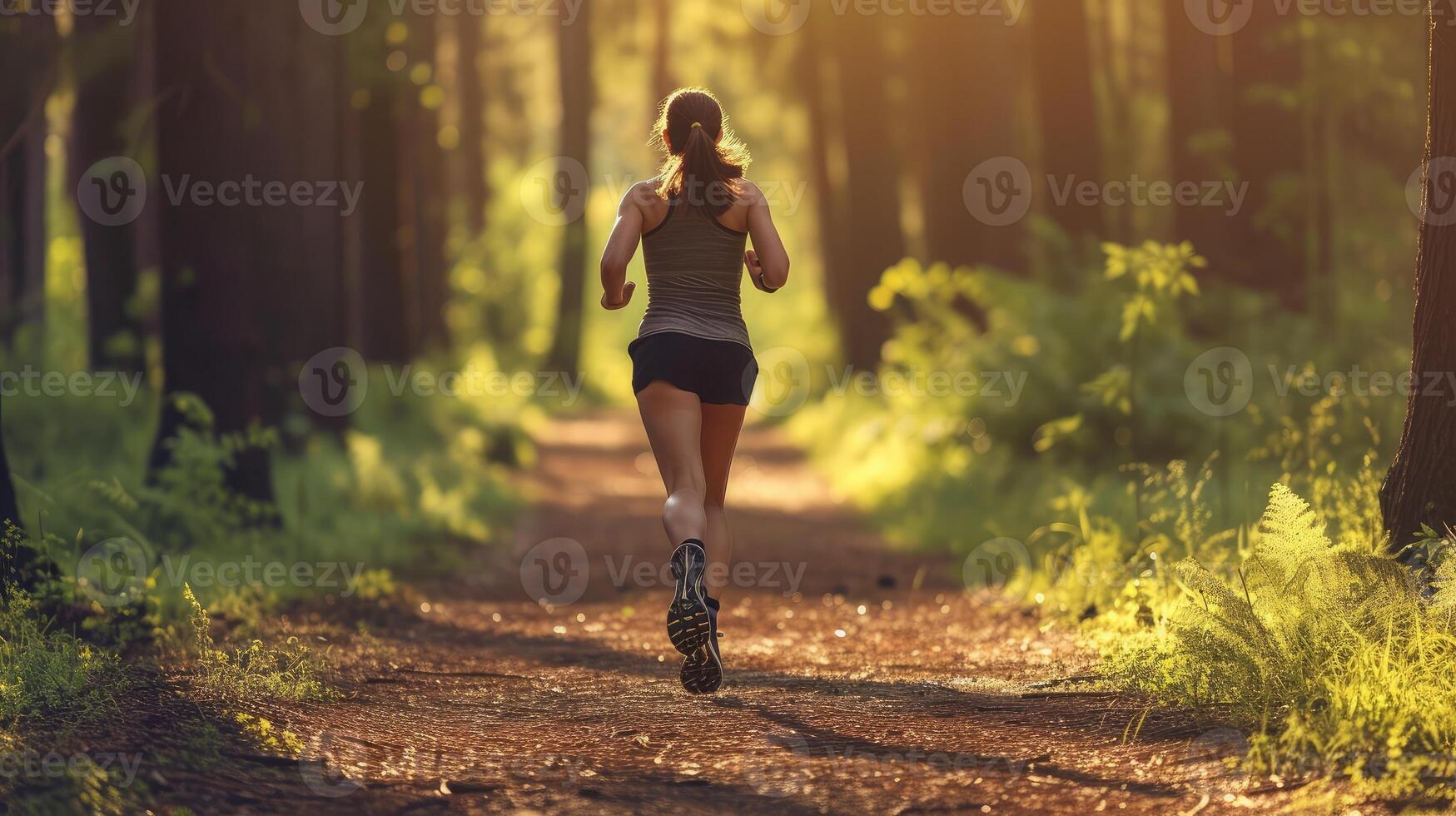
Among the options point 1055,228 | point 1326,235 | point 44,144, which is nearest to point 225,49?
point 44,144

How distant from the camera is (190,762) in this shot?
4.64 meters

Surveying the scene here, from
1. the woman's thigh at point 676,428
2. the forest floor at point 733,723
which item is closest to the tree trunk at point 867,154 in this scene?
the forest floor at point 733,723

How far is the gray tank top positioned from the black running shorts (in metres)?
0.05

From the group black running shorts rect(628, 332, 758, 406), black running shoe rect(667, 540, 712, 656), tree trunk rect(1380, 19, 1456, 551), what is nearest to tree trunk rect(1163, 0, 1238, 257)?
tree trunk rect(1380, 19, 1456, 551)

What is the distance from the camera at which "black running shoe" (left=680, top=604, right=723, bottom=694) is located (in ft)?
18.9

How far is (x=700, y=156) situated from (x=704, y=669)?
2.01m

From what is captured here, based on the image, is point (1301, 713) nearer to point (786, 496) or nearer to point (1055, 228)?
point (1055, 228)

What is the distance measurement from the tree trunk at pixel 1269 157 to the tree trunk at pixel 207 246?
789 centimetres

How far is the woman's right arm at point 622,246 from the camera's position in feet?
19.8

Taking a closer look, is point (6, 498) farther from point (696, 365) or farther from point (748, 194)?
point (748, 194)

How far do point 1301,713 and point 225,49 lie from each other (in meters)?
8.46

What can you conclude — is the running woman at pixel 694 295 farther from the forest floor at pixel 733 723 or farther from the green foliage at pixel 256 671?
the green foliage at pixel 256 671

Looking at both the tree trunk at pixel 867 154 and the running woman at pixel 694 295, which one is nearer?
the running woman at pixel 694 295

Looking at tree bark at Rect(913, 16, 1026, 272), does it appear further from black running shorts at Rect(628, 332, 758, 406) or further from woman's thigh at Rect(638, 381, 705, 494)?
woman's thigh at Rect(638, 381, 705, 494)
